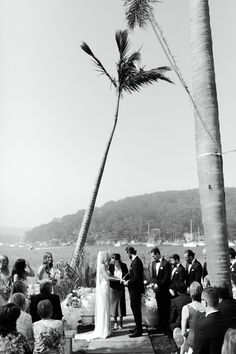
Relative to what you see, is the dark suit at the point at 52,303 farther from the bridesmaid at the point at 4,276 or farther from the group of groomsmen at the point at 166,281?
the group of groomsmen at the point at 166,281

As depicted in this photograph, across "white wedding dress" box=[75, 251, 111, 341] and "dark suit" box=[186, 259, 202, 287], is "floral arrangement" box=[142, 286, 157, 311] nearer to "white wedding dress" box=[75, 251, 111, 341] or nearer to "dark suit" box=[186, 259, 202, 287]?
"dark suit" box=[186, 259, 202, 287]

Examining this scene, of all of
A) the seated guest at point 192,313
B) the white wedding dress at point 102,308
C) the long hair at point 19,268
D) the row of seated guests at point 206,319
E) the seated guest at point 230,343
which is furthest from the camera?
the white wedding dress at point 102,308

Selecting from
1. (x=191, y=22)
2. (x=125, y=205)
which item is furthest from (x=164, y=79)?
(x=125, y=205)

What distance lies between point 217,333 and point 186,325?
135 cm

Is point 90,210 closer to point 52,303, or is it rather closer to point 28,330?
point 52,303

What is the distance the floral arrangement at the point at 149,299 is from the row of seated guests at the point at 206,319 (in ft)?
9.52

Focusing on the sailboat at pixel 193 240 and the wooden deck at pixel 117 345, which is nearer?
the wooden deck at pixel 117 345

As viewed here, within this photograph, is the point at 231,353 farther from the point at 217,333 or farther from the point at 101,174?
the point at 101,174

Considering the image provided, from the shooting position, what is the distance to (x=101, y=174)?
1315 centimetres

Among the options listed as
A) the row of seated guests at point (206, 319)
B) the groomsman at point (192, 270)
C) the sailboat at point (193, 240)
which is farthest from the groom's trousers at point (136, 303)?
the sailboat at point (193, 240)

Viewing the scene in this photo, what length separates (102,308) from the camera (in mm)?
7223

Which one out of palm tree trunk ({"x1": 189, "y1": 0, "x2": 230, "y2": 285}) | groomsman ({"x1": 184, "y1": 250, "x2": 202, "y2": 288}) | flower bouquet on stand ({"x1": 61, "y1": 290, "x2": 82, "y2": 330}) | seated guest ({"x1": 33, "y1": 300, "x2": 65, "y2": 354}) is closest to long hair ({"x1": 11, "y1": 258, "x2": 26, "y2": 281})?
flower bouquet on stand ({"x1": 61, "y1": 290, "x2": 82, "y2": 330})

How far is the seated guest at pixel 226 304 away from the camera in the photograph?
12.1ft

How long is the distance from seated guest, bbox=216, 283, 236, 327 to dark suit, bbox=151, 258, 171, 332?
12.7 feet
